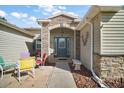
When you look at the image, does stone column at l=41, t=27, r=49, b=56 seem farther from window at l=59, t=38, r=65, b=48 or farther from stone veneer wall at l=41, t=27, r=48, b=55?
window at l=59, t=38, r=65, b=48

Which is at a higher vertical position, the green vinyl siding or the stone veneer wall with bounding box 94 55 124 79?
the green vinyl siding

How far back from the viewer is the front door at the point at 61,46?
17.8m

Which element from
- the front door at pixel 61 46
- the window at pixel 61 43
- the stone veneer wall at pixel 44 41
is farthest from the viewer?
the window at pixel 61 43

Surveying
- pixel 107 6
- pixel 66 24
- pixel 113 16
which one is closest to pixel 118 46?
pixel 113 16

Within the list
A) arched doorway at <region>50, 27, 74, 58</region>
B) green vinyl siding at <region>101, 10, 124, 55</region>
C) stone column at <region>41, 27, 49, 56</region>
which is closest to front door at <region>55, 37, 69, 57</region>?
arched doorway at <region>50, 27, 74, 58</region>

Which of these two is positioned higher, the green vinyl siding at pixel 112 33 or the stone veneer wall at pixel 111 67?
the green vinyl siding at pixel 112 33

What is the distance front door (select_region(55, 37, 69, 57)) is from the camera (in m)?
17.8

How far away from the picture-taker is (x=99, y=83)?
23.8 ft

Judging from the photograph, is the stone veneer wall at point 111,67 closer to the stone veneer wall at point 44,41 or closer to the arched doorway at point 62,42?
the stone veneer wall at point 44,41

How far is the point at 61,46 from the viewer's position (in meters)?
18.2

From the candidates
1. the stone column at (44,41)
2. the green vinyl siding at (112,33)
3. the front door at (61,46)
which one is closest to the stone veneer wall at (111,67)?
the green vinyl siding at (112,33)
